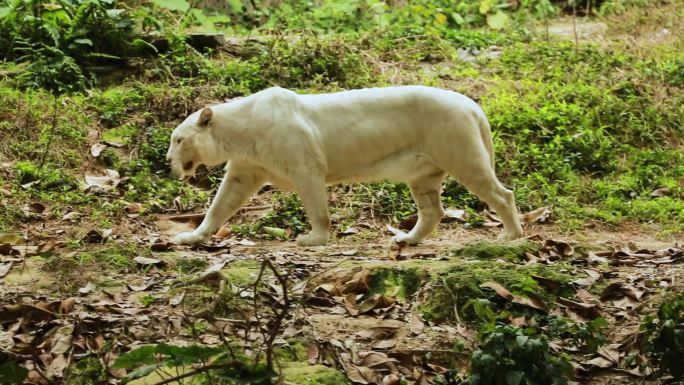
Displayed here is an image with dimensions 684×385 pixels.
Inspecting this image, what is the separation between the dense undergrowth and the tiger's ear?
4.25 ft

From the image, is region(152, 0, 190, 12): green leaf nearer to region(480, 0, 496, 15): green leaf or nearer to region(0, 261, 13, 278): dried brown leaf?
region(480, 0, 496, 15): green leaf

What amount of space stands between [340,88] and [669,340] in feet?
24.9

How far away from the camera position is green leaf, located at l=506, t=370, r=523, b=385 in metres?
4.56

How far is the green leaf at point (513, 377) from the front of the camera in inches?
179

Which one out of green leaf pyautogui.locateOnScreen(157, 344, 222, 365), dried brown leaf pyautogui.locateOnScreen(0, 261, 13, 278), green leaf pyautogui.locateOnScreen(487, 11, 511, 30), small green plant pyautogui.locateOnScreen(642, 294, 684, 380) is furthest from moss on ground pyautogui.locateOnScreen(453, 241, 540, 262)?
green leaf pyautogui.locateOnScreen(487, 11, 511, 30)

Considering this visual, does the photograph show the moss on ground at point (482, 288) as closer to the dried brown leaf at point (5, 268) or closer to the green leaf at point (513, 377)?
the green leaf at point (513, 377)

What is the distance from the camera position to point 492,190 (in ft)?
26.1

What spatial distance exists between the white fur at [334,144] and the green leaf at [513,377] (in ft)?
11.0

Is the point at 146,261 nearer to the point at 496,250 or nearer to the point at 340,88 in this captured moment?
the point at 496,250

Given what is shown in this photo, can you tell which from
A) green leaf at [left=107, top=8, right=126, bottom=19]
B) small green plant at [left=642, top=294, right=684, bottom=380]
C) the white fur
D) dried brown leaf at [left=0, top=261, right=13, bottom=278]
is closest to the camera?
small green plant at [left=642, top=294, right=684, bottom=380]

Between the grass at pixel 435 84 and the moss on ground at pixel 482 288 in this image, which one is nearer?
the moss on ground at pixel 482 288

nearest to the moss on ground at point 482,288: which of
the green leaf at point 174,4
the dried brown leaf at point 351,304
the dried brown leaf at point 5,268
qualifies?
the dried brown leaf at point 351,304

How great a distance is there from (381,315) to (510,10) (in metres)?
11.6

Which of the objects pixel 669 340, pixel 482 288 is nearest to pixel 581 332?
pixel 669 340
